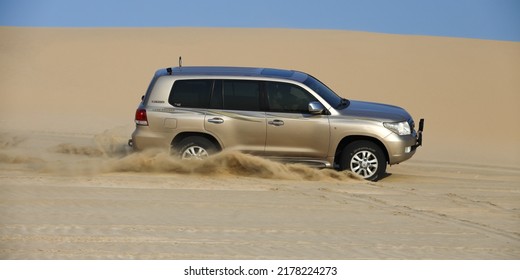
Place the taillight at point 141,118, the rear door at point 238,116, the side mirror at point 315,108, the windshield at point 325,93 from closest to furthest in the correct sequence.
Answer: the side mirror at point 315,108 < the rear door at point 238,116 < the taillight at point 141,118 < the windshield at point 325,93

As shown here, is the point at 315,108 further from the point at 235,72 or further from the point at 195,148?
the point at 195,148

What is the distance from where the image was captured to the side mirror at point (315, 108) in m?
12.9

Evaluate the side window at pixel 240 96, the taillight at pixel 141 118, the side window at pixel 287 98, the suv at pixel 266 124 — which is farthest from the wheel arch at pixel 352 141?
the taillight at pixel 141 118

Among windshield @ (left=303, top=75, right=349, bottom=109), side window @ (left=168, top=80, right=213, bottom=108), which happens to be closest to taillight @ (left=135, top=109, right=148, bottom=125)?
side window @ (left=168, top=80, right=213, bottom=108)

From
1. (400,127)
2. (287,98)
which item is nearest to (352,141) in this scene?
(400,127)

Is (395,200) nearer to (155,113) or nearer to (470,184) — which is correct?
(470,184)

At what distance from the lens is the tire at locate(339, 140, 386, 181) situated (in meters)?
13.1

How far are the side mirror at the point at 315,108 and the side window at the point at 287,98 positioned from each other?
128mm

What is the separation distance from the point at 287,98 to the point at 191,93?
139 centimetres

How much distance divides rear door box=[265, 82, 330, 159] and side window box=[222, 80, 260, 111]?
0.21 meters

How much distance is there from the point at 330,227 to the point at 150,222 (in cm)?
196

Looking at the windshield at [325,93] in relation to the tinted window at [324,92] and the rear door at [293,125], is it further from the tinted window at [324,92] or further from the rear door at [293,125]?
the rear door at [293,125]

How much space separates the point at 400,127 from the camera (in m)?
13.2

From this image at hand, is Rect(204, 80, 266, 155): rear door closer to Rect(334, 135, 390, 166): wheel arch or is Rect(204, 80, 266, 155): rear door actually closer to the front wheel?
the front wheel
